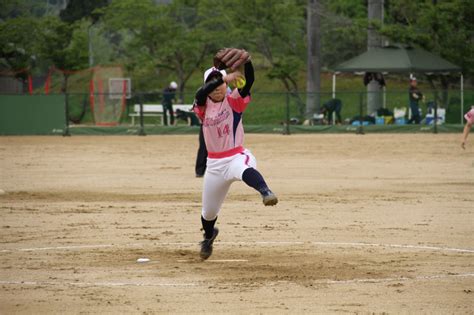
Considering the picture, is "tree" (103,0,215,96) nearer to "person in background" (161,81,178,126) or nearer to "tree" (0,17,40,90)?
"tree" (0,17,40,90)

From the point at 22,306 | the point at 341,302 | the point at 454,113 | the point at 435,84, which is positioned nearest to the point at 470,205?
the point at 341,302

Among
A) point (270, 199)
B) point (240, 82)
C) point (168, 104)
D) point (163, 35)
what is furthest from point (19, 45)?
point (270, 199)

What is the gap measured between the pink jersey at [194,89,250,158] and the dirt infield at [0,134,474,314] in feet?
4.39

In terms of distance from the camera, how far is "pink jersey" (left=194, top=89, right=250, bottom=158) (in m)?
11.7

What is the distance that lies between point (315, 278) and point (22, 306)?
3.06 meters

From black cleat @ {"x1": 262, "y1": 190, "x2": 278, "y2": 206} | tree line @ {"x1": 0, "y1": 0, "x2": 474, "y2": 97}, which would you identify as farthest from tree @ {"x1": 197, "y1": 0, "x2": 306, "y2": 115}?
black cleat @ {"x1": 262, "y1": 190, "x2": 278, "y2": 206}

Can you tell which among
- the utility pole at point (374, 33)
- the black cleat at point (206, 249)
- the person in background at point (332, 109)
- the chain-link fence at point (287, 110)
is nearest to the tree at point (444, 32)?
the utility pole at point (374, 33)

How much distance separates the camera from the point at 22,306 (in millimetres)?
9508

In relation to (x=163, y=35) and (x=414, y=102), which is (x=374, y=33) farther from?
(x=163, y=35)

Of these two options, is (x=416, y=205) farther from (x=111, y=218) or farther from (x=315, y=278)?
(x=315, y=278)

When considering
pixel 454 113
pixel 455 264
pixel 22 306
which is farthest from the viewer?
pixel 454 113

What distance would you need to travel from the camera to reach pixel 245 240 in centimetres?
1405

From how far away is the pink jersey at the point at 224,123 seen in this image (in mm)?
11742

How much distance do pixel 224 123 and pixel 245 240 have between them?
2759 mm
